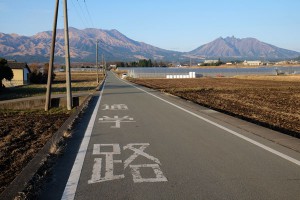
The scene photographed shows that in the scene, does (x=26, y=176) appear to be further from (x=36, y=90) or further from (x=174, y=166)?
(x=36, y=90)

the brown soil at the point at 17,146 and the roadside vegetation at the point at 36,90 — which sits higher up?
the brown soil at the point at 17,146

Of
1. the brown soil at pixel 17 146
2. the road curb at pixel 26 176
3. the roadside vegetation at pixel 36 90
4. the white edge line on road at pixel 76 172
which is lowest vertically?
the roadside vegetation at pixel 36 90

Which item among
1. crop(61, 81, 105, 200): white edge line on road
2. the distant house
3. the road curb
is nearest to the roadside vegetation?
the distant house

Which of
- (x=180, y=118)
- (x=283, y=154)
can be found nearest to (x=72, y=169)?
(x=283, y=154)

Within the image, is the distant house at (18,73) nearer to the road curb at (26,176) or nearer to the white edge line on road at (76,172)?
the white edge line on road at (76,172)

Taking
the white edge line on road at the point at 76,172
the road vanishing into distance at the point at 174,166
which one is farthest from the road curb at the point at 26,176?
the white edge line on road at the point at 76,172

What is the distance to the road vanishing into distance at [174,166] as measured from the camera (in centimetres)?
522

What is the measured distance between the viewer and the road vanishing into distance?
5219mm

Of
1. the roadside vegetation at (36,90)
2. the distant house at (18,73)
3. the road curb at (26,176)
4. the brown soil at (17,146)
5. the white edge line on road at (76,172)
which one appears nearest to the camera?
the road curb at (26,176)

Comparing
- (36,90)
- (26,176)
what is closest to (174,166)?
(26,176)

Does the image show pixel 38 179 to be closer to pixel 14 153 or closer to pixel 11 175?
pixel 11 175

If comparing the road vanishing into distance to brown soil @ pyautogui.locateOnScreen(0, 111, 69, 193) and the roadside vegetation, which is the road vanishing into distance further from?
the roadside vegetation

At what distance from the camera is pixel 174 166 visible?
658 cm

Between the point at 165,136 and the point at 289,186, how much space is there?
15.0ft
